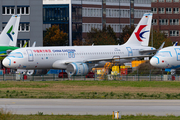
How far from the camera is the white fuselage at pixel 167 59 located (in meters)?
51.9

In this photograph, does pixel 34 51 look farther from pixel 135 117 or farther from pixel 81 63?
pixel 135 117

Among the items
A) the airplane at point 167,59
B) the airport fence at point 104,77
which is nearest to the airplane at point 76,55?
the airport fence at point 104,77

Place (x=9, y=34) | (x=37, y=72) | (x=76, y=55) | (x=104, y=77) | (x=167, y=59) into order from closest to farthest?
(x=104, y=77) → (x=167, y=59) → (x=76, y=55) → (x=37, y=72) → (x=9, y=34)

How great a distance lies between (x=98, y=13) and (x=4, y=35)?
62.4m

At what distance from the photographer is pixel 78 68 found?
5366 centimetres

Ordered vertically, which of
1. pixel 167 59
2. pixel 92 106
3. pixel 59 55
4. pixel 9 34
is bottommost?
pixel 92 106

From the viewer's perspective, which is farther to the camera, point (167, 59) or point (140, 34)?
point (140, 34)

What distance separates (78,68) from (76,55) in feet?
16.2

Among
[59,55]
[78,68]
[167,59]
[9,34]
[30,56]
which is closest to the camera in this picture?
[167,59]

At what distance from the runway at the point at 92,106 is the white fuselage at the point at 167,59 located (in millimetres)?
24132

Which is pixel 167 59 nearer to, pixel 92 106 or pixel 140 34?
pixel 140 34

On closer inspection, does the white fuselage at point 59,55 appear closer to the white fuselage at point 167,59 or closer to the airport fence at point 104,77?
the airport fence at point 104,77

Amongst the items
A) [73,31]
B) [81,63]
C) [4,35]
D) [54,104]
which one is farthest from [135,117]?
[73,31]

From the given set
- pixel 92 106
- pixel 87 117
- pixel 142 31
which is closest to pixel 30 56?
pixel 142 31
